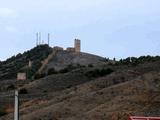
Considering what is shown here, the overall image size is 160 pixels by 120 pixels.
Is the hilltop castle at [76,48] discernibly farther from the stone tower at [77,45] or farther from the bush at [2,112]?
the bush at [2,112]

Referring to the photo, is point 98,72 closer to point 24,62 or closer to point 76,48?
point 76,48

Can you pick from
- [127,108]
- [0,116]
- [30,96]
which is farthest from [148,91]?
[30,96]

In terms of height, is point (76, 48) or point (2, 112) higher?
point (76, 48)

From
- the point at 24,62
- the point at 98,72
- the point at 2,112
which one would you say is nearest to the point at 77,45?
the point at 24,62

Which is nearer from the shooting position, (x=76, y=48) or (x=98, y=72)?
(x=98, y=72)

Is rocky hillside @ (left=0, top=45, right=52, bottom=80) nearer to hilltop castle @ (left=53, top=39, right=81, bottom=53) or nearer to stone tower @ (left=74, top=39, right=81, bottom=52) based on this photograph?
hilltop castle @ (left=53, top=39, right=81, bottom=53)

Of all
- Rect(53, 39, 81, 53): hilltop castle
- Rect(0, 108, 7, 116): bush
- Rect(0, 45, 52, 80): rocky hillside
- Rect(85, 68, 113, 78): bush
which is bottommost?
Rect(0, 108, 7, 116): bush

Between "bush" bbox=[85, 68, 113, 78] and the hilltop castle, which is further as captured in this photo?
the hilltop castle

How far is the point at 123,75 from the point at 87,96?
1681cm

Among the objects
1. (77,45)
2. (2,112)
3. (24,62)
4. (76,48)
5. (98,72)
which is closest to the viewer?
(2,112)

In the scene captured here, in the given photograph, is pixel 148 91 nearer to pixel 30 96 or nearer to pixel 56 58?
pixel 30 96

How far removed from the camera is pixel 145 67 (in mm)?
75000

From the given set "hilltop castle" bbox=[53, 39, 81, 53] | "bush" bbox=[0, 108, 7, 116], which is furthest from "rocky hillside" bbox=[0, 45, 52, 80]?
"bush" bbox=[0, 108, 7, 116]

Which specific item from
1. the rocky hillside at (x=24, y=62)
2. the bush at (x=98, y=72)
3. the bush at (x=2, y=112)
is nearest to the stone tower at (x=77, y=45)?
the rocky hillside at (x=24, y=62)
